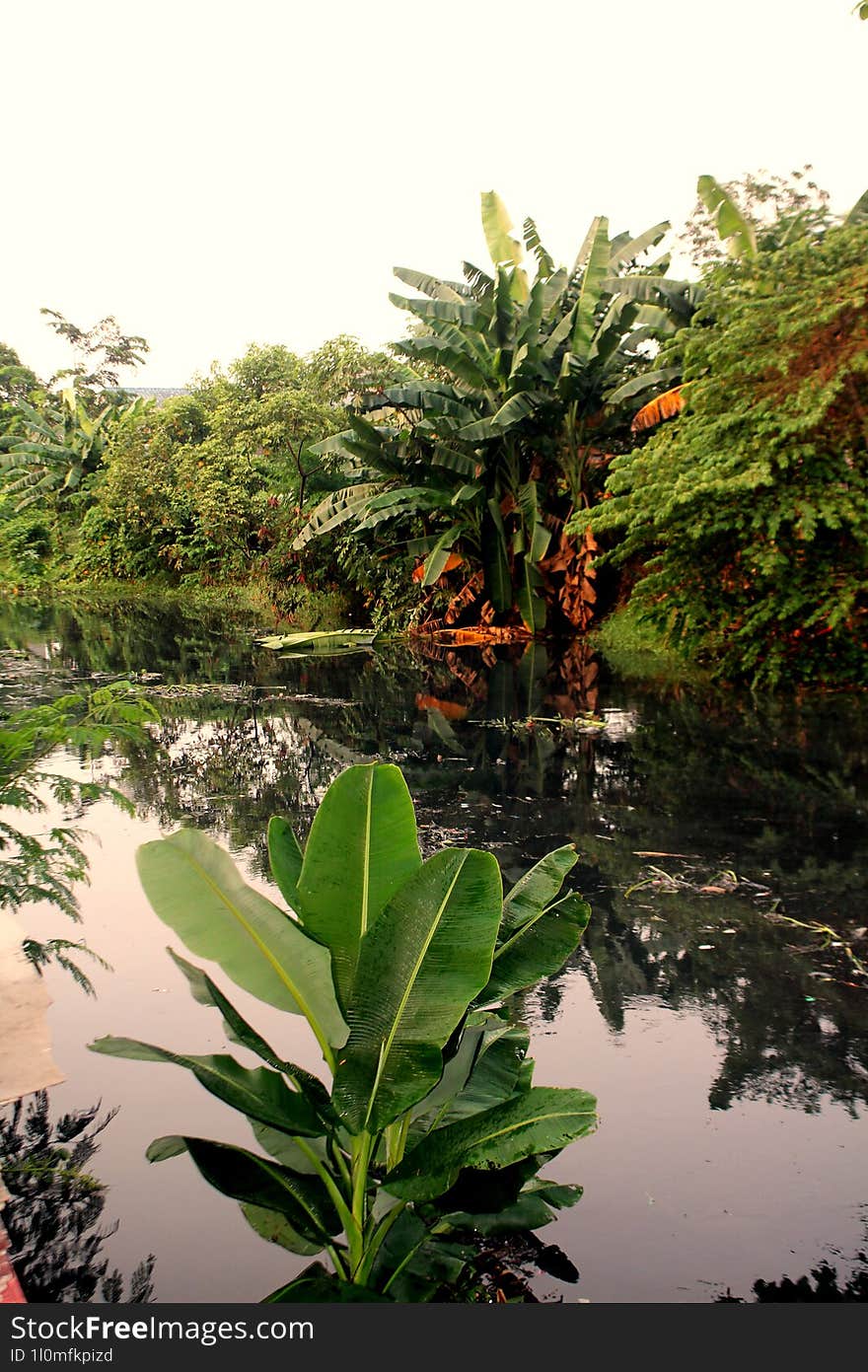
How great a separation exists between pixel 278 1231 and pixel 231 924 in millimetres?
781

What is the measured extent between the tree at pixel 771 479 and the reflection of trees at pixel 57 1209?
26.0 ft

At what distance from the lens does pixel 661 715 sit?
10281 mm

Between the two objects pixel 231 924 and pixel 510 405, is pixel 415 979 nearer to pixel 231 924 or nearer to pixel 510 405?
pixel 231 924

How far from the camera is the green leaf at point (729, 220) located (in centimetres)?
1315

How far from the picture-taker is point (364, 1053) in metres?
2.11

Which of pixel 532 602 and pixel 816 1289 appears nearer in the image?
pixel 816 1289

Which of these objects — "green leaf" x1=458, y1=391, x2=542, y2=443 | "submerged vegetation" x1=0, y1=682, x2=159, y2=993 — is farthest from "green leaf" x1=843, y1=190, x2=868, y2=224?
"submerged vegetation" x1=0, y1=682, x2=159, y2=993

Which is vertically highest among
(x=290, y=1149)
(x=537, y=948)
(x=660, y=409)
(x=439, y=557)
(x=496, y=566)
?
(x=660, y=409)

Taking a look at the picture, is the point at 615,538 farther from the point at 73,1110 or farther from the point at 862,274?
the point at 73,1110

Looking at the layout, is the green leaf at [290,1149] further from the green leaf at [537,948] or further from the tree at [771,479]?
the tree at [771,479]

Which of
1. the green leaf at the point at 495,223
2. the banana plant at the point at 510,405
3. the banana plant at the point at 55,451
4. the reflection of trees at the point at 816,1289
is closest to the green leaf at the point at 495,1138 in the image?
the reflection of trees at the point at 816,1289

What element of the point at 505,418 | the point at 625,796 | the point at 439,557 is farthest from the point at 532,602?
the point at 625,796

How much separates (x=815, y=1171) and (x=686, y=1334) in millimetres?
1221

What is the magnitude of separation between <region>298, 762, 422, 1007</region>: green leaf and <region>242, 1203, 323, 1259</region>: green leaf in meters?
0.59
